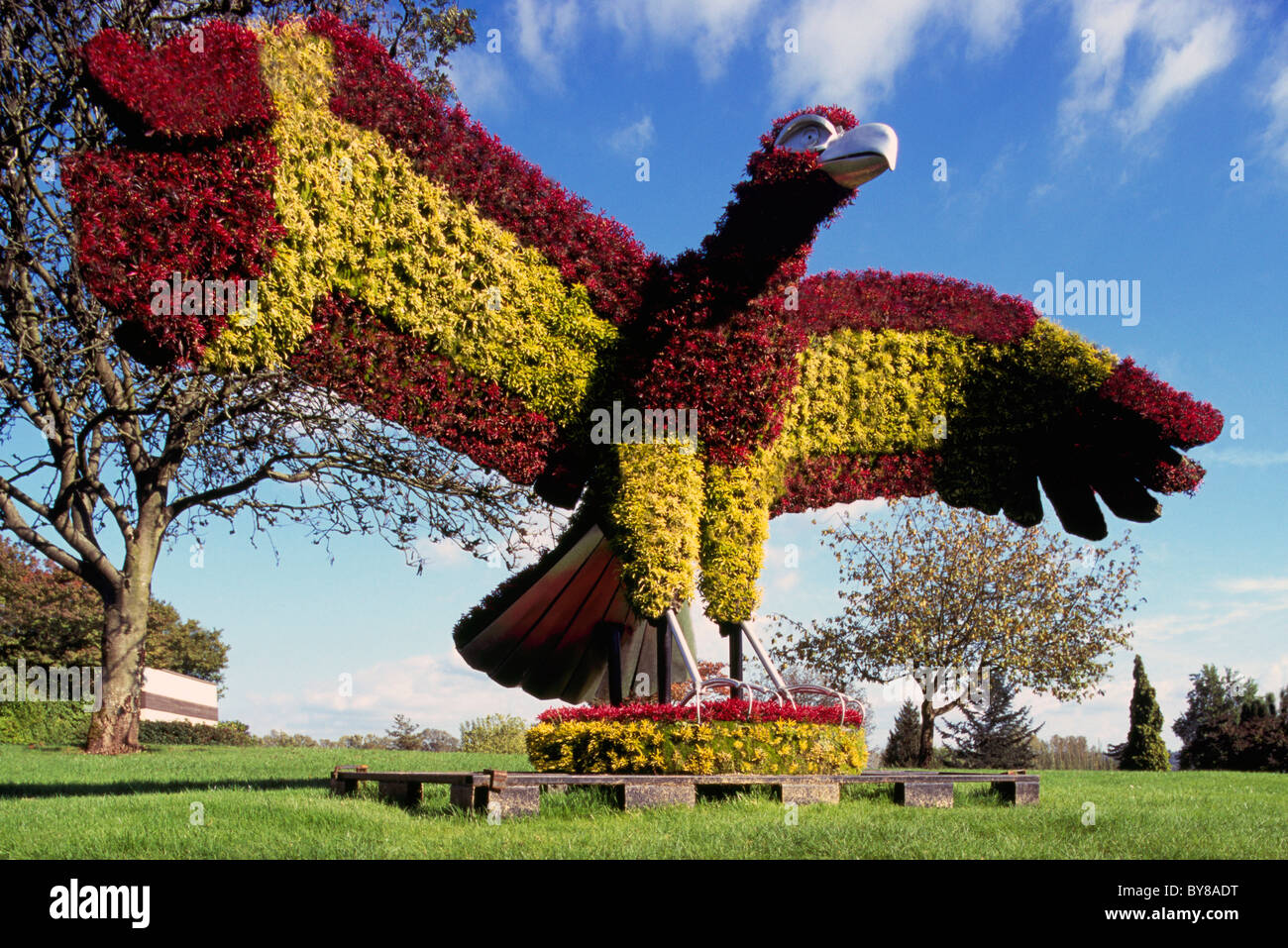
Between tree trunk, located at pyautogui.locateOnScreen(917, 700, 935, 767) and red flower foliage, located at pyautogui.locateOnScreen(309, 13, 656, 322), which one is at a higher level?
red flower foliage, located at pyautogui.locateOnScreen(309, 13, 656, 322)

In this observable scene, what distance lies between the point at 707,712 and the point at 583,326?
3903 mm

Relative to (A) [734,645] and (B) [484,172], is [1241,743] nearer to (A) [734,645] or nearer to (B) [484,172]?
(A) [734,645]

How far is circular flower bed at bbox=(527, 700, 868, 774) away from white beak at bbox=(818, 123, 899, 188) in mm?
4933

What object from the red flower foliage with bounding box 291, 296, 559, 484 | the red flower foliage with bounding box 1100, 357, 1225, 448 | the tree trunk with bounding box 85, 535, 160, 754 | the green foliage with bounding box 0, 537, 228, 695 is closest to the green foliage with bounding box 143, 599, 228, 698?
the green foliage with bounding box 0, 537, 228, 695

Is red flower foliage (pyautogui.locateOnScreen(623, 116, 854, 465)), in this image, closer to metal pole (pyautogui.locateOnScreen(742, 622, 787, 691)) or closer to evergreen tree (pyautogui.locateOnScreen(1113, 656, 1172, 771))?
metal pole (pyautogui.locateOnScreen(742, 622, 787, 691))

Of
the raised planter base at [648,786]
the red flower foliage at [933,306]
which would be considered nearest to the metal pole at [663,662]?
the raised planter base at [648,786]

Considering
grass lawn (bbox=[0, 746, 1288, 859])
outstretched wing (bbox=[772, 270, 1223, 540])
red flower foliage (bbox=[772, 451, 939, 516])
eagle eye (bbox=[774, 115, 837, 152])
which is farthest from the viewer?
outstretched wing (bbox=[772, 270, 1223, 540])

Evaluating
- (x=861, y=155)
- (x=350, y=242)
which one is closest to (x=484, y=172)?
(x=350, y=242)

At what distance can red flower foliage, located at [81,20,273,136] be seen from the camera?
7375 mm

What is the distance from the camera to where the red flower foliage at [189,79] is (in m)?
7.38

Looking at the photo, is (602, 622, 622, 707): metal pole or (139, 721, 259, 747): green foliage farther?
(139, 721, 259, 747): green foliage

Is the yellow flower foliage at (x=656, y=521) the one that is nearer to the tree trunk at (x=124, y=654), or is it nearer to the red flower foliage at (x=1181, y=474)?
the red flower foliage at (x=1181, y=474)
